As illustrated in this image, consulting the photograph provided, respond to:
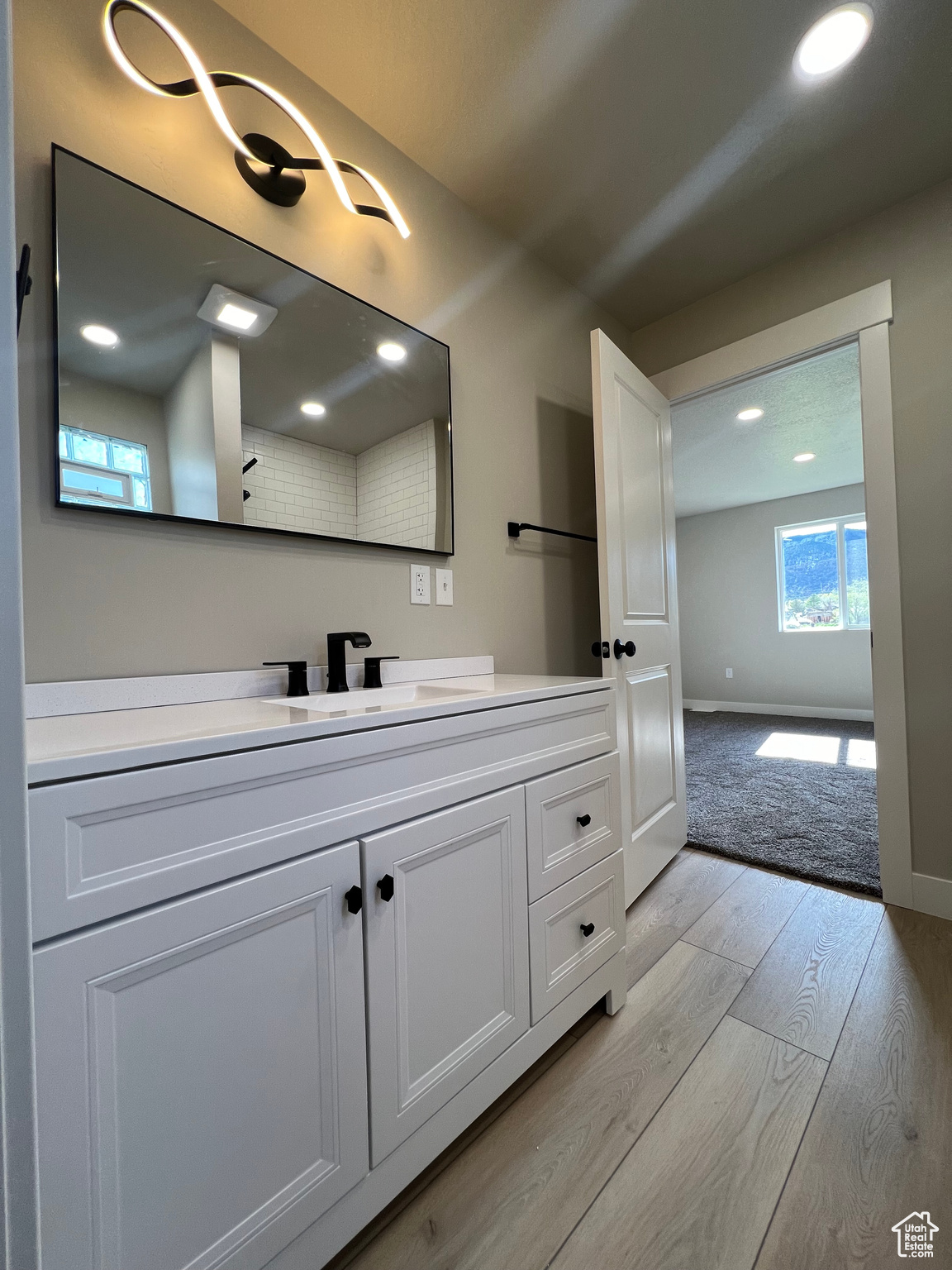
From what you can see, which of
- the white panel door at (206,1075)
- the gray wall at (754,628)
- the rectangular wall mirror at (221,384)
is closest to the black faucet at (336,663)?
the rectangular wall mirror at (221,384)

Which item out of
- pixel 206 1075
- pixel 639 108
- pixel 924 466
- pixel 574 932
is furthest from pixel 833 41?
pixel 206 1075

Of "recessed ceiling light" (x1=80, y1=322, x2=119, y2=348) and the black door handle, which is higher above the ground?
"recessed ceiling light" (x1=80, y1=322, x2=119, y2=348)

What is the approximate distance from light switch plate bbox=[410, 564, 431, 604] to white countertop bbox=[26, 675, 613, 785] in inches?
17.7

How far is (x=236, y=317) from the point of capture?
3.97ft

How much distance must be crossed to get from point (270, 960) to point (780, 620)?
21.4 feet

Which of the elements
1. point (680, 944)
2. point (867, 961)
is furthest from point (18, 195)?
point (867, 961)

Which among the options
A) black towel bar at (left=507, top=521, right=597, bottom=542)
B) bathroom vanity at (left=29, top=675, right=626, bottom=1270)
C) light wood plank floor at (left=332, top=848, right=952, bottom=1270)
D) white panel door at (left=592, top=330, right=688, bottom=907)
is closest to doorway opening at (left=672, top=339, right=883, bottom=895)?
white panel door at (left=592, top=330, right=688, bottom=907)

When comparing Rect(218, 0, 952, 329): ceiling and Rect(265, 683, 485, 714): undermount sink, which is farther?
Rect(218, 0, 952, 329): ceiling

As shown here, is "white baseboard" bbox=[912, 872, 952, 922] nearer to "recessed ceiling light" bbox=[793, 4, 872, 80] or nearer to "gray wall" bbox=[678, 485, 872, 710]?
"recessed ceiling light" bbox=[793, 4, 872, 80]

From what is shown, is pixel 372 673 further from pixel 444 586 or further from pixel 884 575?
pixel 884 575

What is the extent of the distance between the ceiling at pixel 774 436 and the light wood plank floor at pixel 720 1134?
2181 mm

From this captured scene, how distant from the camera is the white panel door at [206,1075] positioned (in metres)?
0.55

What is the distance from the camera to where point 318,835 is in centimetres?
76

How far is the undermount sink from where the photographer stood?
3.53ft
